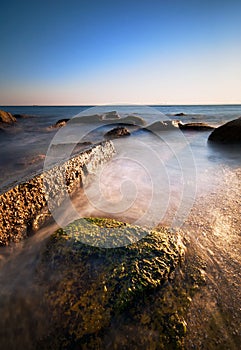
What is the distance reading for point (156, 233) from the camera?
2.13 m

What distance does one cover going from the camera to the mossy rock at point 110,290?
1.34 metres

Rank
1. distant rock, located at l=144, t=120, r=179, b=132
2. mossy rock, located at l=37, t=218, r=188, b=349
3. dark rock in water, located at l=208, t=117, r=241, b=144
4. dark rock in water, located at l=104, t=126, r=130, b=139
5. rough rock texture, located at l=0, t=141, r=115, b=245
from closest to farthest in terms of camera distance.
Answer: mossy rock, located at l=37, t=218, r=188, b=349 < rough rock texture, located at l=0, t=141, r=115, b=245 < dark rock in water, located at l=208, t=117, r=241, b=144 < dark rock in water, located at l=104, t=126, r=130, b=139 < distant rock, located at l=144, t=120, r=179, b=132

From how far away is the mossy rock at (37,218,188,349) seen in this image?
1.34 m

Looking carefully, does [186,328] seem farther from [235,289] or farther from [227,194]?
[227,194]

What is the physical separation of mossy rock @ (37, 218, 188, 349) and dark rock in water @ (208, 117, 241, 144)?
7.61m

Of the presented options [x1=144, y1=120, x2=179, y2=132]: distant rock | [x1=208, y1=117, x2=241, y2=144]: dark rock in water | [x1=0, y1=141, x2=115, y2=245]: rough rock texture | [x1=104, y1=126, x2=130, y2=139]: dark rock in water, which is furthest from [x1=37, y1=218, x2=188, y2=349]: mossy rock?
[x1=144, y1=120, x2=179, y2=132]: distant rock

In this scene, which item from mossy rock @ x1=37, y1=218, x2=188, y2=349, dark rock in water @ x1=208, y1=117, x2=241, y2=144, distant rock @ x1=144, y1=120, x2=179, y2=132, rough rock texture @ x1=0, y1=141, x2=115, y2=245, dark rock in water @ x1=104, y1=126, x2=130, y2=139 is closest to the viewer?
mossy rock @ x1=37, y1=218, x2=188, y2=349

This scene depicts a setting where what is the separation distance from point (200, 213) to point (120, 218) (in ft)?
4.31

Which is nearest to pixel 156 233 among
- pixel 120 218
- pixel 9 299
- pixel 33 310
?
pixel 120 218

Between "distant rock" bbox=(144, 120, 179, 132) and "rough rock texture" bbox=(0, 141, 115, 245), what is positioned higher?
"distant rock" bbox=(144, 120, 179, 132)

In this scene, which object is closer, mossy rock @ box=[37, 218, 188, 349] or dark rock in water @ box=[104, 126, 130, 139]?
mossy rock @ box=[37, 218, 188, 349]

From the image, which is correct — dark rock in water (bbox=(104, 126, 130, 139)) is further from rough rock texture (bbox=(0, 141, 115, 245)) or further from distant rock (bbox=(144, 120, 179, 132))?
rough rock texture (bbox=(0, 141, 115, 245))

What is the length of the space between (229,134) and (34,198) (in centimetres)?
866

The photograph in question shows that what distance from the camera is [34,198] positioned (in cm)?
272
